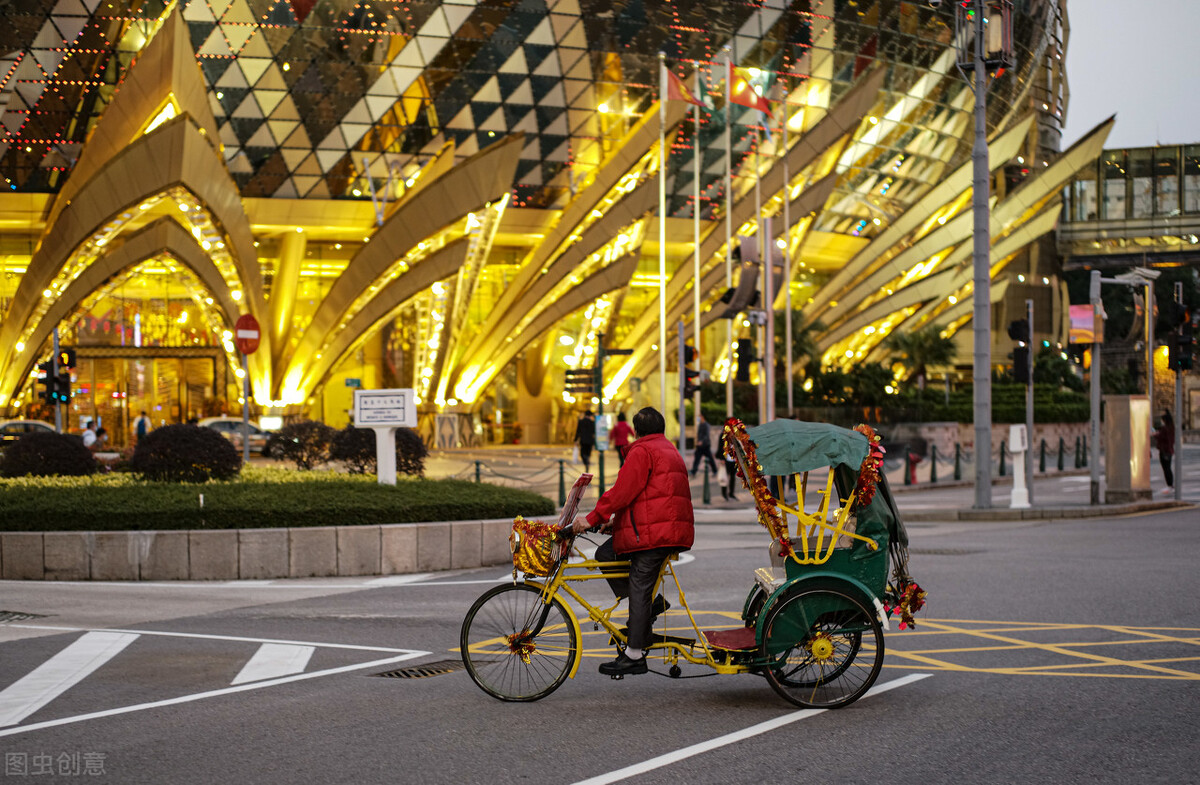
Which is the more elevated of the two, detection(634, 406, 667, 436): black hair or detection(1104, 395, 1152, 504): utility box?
detection(634, 406, 667, 436): black hair

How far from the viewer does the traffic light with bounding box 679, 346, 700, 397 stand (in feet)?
106

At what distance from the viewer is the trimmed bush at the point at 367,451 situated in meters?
17.8

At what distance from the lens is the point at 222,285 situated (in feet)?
136

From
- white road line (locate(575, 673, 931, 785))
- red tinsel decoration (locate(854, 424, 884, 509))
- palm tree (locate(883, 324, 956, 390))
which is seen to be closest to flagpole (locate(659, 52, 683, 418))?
palm tree (locate(883, 324, 956, 390))

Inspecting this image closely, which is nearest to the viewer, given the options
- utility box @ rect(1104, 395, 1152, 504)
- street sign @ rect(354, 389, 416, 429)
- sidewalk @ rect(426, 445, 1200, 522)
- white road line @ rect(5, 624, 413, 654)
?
white road line @ rect(5, 624, 413, 654)

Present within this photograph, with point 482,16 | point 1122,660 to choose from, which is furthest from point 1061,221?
point 1122,660

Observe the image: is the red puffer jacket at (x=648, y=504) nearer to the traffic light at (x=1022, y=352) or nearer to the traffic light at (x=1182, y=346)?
the traffic light at (x=1022, y=352)

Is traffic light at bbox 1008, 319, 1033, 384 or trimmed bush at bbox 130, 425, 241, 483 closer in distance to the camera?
trimmed bush at bbox 130, 425, 241, 483

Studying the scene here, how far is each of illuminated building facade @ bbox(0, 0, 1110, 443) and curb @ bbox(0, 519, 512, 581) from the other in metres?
24.9

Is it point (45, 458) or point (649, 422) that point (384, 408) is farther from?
point (649, 422)

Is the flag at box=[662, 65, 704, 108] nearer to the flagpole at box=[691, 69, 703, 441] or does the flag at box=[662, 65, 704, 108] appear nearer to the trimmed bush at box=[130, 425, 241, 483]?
the flagpole at box=[691, 69, 703, 441]

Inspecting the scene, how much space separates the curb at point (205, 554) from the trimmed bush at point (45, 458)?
411 cm

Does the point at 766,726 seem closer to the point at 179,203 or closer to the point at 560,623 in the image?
the point at 560,623

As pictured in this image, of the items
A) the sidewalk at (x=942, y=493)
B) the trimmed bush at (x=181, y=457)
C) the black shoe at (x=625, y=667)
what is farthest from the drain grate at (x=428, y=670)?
the sidewalk at (x=942, y=493)
